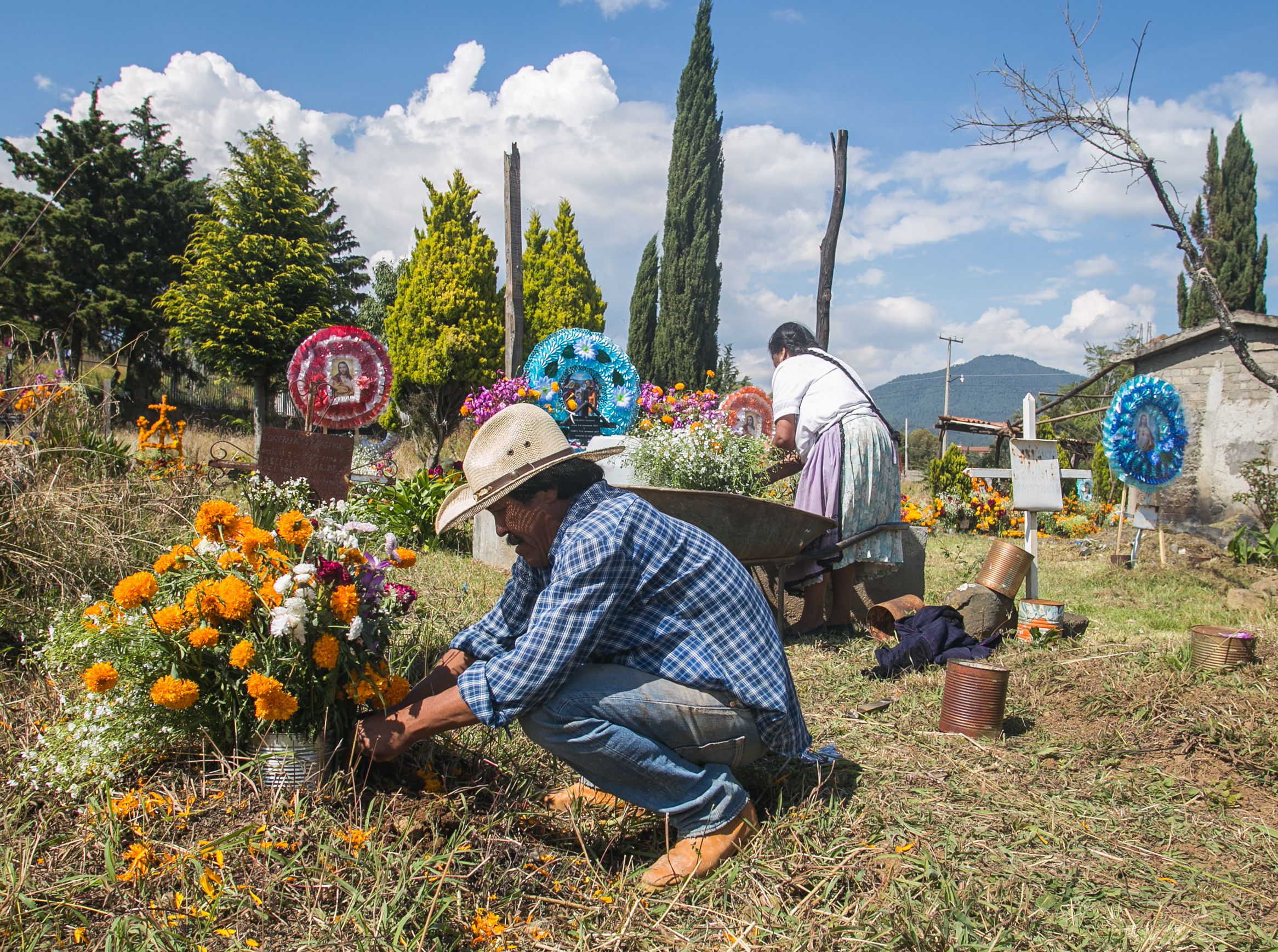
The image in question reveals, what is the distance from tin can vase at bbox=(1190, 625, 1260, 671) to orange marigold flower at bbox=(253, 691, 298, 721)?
11.6 ft

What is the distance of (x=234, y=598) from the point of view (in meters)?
1.63

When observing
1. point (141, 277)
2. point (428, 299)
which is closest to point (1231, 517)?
point (428, 299)

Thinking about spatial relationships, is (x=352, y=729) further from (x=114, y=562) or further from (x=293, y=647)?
(x=114, y=562)

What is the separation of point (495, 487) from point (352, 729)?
665mm

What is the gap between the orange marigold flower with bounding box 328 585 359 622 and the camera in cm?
171

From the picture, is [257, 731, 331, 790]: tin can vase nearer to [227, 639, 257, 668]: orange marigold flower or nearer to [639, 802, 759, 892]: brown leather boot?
[227, 639, 257, 668]: orange marigold flower

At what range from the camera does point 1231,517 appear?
9344mm

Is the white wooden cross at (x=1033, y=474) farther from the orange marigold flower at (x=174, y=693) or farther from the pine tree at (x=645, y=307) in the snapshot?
the pine tree at (x=645, y=307)

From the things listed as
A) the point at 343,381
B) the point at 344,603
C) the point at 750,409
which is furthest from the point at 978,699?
the point at 750,409

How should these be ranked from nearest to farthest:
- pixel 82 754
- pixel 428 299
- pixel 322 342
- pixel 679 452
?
pixel 82 754 < pixel 679 452 < pixel 322 342 < pixel 428 299

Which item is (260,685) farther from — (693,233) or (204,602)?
(693,233)

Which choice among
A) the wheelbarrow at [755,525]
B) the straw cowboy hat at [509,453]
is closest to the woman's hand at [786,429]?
the wheelbarrow at [755,525]

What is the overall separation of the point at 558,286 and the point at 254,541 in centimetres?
1465

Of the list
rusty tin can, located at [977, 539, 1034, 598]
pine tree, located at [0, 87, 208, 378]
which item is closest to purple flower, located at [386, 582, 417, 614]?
rusty tin can, located at [977, 539, 1034, 598]
